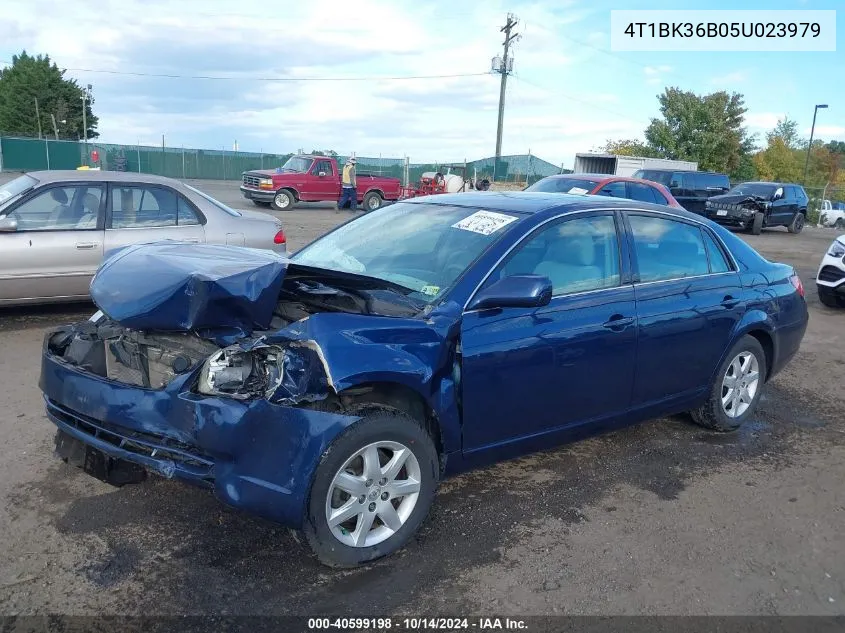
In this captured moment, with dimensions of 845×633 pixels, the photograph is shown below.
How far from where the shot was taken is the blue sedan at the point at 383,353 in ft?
9.95

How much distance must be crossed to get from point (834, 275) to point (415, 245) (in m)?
8.34

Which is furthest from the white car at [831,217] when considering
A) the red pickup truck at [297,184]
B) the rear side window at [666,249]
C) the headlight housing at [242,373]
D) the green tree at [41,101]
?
the green tree at [41,101]

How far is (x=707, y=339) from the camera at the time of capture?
4711 mm

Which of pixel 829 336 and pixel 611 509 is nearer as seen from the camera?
pixel 611 509

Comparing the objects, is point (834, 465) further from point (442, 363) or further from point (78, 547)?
point (78, 547)

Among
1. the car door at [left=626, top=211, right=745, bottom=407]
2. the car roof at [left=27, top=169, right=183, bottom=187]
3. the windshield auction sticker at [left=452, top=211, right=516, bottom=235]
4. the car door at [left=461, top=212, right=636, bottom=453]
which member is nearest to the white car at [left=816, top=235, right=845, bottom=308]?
the car door at [left=626, top=211, right=745, bottom=407]

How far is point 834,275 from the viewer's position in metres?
10.2

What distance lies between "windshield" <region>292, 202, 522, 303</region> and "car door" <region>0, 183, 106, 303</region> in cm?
340

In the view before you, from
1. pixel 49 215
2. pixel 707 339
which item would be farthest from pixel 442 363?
pixel 49 215

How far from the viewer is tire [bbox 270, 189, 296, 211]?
81.5 feet

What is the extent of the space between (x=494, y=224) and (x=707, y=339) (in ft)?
5.61

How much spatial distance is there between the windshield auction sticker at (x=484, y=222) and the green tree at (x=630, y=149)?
4651 centimetres

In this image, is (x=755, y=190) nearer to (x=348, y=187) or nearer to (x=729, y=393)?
(x=348, y=187)

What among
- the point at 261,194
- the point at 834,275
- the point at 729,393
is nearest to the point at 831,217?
the point at 261,194
